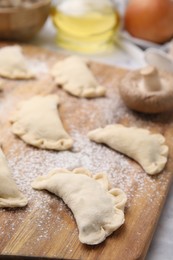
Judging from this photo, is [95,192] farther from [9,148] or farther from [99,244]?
[9,148]

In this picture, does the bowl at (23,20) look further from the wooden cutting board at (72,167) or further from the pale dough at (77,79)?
the pale dough at (77,79)

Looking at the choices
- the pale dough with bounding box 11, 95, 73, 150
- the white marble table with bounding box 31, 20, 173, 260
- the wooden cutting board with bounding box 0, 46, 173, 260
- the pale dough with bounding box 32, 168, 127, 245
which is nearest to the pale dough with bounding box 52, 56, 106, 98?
the wooden cutting board with bounding box 0, 46, 173, 260

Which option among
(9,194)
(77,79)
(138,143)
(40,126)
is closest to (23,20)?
(77,79)

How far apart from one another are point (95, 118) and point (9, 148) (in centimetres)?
30

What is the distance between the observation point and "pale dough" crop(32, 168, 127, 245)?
114 centimetres

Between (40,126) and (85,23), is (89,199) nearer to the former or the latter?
(40,126)

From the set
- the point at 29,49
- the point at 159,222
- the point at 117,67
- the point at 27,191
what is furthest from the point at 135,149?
the point at 29,49

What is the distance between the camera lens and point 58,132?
57.2 inches

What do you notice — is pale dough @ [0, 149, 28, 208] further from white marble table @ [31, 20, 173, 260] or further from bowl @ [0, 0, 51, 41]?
bowl @ [0, 0, 51, 41]

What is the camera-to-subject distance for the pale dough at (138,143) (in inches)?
54.1

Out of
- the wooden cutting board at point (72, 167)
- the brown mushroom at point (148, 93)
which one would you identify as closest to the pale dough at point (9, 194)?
the wooden cutting board at point (72, 167)

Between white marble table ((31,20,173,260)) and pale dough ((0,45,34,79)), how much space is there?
29cm

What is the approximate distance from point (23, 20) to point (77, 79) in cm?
40

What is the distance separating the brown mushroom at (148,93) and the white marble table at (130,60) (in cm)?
27
